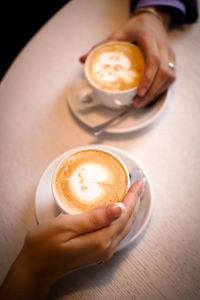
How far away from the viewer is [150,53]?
2.74ft

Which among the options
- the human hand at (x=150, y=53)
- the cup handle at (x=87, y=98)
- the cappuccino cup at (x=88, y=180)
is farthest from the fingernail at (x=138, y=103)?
the cappuccino cup at (x=88, y=180)

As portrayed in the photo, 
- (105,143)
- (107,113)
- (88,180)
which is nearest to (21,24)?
(107,113)

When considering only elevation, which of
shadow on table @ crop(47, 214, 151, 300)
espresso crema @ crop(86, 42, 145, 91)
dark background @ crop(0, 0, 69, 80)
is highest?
dark background @ crop(0, 0, 69, 80)

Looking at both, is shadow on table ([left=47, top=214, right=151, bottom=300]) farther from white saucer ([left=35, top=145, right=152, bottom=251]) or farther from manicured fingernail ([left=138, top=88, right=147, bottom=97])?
manicured fingernail ([left=138, top=88, right=147, bottom=97])

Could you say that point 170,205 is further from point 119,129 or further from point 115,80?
point 115,80

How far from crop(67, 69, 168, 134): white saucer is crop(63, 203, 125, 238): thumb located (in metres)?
0.34

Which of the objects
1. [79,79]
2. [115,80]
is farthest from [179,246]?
[79,79]

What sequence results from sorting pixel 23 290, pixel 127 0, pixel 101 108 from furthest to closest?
pixel 127 0 → pixel 101 108 → pixel 23 290

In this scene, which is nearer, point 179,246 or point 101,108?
point 179,246

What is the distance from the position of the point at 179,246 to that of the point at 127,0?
1.11 metres

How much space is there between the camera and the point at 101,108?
90 cm

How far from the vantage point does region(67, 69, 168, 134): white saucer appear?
80 cm

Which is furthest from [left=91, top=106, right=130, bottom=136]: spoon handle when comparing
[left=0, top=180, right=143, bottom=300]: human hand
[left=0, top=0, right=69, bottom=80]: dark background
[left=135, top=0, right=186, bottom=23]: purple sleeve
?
[left=0, top=0, right=69, bottom=80]: dark background

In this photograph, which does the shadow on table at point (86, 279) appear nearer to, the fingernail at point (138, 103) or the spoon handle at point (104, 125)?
the spoon handle at point (104, 125)
